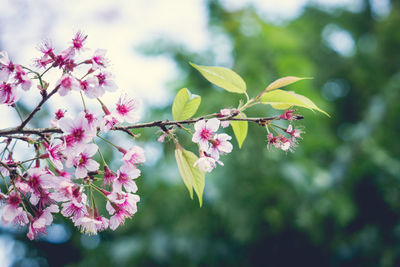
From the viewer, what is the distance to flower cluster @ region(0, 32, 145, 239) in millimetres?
500

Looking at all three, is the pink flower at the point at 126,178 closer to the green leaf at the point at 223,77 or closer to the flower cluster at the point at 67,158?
the flower cluster at the point at 67,158

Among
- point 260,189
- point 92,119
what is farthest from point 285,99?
point 260,189

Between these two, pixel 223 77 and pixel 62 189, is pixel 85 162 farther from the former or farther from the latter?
pixel 223 77

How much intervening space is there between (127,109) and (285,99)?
262 millimetres

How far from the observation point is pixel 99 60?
56 centimetres

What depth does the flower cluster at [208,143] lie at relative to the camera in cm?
55

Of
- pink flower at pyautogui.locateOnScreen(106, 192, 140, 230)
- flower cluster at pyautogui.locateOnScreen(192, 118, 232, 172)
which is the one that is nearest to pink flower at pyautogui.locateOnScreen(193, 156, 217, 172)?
flower cluster at pyautogui.locateOnScreen(192, 118, 232, 172)

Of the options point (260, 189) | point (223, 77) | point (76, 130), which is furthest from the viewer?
point (260, 189)

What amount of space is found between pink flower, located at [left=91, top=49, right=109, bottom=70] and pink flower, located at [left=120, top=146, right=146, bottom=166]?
137 mm

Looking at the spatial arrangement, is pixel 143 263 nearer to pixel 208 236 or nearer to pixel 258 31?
pixel 208 236

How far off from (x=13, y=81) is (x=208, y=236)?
2289 millimetres

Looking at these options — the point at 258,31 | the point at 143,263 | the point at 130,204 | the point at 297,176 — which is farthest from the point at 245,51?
the point at 130,204

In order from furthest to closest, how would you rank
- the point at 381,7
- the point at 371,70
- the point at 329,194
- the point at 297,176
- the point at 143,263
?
the point at 381,7 < the point at 371,70 < the point at 143,263 < the point at 329,194 < the point at 297,176

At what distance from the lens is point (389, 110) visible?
8.95ft
